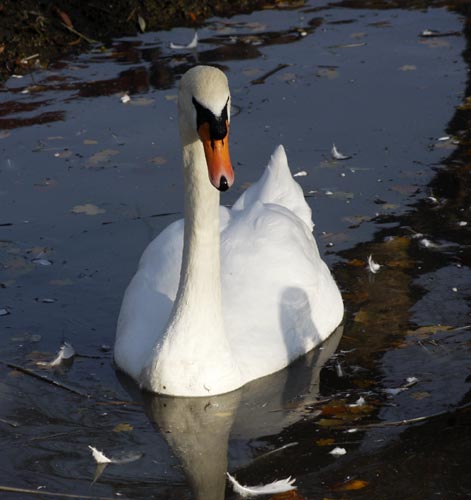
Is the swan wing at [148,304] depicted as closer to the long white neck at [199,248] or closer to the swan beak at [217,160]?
the long white neck at [199,248]

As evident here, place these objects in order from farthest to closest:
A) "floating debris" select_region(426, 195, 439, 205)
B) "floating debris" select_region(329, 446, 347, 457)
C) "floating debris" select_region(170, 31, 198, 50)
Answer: "floating debris" select_region(170, 31, 198, 50), "floating debris" select_region(426, 195, 439, 205), "floating debris" select_region(329, 446, 347, 457)

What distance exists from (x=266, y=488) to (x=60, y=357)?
6.38 feet

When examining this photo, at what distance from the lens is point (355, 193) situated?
968 centimetres

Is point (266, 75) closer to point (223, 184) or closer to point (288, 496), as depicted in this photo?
point (223, 184)

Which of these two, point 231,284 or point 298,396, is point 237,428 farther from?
point 231,284

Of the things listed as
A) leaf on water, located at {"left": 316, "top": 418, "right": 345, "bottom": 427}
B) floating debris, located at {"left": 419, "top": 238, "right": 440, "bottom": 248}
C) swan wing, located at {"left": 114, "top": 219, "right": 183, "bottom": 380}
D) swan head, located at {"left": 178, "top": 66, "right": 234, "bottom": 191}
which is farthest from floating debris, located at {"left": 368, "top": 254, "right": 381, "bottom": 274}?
swan head, located at {"left": 178, "top": 66, "right": 234, "bottom": 191}

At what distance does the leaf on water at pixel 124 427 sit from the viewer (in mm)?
6543

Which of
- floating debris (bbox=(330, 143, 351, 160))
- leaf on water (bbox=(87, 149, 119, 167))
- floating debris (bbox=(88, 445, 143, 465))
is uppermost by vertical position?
floating debris (bbox=(88, 445, 143, 465))

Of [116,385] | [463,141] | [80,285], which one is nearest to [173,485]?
[116,385]

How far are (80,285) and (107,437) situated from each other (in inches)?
80.2

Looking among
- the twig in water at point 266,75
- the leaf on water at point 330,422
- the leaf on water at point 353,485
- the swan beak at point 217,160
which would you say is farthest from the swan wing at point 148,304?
the twig in water at point 266,75

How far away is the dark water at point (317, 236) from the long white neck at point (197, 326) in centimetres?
14

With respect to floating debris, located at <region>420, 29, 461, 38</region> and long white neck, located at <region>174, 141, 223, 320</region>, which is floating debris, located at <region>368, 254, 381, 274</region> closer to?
long white neck, located at <region>174, 141, 223, 320</region>

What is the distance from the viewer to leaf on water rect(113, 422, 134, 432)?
654 centimetres
